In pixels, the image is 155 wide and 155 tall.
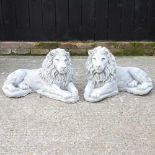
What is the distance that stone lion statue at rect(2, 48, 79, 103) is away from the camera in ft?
14.2

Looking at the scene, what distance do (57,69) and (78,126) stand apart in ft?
2.58

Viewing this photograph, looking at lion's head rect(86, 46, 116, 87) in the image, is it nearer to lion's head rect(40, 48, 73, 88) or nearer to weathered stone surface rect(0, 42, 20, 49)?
lion's head rect(40, 48, 73, 88)

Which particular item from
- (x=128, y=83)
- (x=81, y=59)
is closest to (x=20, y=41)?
(x=81, y=59)

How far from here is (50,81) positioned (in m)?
4.42

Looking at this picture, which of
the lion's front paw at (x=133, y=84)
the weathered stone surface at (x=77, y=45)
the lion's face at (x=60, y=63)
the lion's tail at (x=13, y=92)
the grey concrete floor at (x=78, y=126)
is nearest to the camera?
the grey concrete floor at (x=78, y=126)

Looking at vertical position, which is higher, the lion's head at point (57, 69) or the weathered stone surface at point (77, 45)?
the lion's head at point (57, 69)

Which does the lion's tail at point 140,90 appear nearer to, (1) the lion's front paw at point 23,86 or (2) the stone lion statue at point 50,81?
(2) the stone lion statue at point 50,81

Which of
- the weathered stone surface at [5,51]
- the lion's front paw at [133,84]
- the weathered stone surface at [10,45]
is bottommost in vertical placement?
the weathered stone surface at [5,51]

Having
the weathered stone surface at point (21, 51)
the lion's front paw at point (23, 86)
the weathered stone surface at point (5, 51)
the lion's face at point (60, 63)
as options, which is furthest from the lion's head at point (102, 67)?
the weathered stone surface at point (5, 51)

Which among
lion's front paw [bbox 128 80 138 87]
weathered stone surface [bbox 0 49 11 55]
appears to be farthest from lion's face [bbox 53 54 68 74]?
weathered stone surface [bbox 0 49 11 55]

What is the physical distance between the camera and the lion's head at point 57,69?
14.2 feet

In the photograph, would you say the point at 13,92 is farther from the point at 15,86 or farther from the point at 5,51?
the point at 5,51

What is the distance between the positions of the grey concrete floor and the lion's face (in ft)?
1.18

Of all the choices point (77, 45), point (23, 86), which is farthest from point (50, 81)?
point (77, 45)
